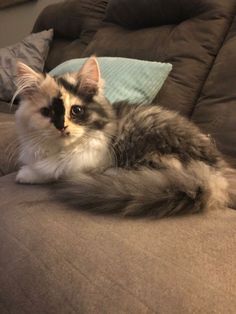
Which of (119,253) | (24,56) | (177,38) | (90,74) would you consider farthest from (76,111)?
(24,56)

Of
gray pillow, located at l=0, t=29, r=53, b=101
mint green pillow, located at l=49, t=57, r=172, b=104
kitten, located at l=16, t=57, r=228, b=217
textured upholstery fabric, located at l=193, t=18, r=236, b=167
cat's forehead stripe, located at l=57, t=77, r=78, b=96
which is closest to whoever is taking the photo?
kitten, located at l=16, t=57, r=228, b=217

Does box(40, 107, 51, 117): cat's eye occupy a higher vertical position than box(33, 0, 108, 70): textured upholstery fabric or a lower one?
higher

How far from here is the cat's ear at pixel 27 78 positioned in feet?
3.91

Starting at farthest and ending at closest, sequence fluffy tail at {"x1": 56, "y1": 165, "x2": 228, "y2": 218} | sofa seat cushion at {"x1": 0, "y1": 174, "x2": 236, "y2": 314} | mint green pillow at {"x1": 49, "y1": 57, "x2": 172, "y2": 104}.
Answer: mint green pillow at {"x1": 49, "y1": 57, "x2": 172, "y2": 104}, fluffy tail at {"x1": 56, "y1": 165, "x2": 228, "y2": 218}, sofa seat cushion at {"x1": 0, "y1": 174, "x2": 236, "y2": 314}

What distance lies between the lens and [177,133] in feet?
3.87

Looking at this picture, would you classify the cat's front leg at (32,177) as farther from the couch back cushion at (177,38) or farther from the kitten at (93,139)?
the couch back cushion at (177,38)

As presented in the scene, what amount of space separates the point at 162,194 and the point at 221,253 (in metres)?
0.22

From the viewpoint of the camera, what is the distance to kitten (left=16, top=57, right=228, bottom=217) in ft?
3.53

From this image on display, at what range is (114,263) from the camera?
72cm

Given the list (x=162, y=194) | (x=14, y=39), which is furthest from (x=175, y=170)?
(x=14, y=39)

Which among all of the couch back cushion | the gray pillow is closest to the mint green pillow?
the couch back cushion

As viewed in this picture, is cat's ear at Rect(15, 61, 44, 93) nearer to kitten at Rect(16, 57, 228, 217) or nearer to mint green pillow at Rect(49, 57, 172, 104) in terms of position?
kitten at Rect(16, 57, 228, 217)

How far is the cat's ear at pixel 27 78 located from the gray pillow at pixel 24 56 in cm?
123

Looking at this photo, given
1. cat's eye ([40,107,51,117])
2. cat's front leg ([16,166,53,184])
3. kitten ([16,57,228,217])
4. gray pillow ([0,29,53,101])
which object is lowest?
gray pillow ([0,29,53,101])
